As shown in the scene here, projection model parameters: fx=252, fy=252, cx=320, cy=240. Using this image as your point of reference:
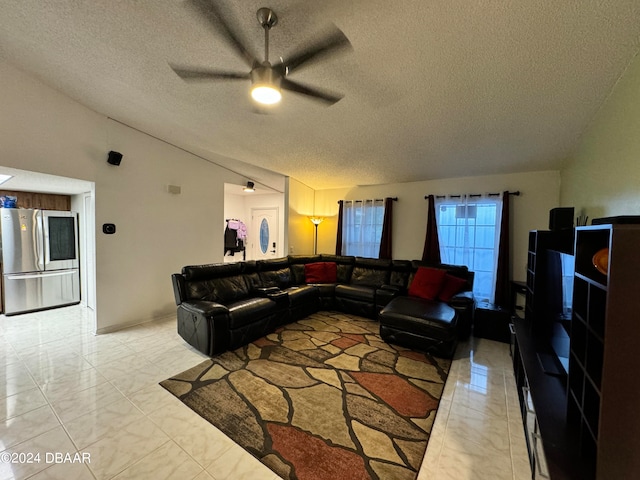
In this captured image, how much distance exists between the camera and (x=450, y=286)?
366cm

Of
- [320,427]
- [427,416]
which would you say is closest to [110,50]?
[320,427]

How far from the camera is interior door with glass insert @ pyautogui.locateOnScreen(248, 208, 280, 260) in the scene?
693cm

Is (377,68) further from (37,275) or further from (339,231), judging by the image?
(37,275)

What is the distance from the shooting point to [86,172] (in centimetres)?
323

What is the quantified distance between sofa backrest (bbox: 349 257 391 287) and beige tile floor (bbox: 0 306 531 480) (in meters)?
1.86

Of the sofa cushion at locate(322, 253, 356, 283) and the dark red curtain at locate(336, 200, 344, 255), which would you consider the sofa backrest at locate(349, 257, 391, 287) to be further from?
the dark red curtain at locate(336, 200, 344, 255)

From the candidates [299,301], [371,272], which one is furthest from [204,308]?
[371,272]

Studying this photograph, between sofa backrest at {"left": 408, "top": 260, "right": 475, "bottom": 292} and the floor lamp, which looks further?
the floor lamp

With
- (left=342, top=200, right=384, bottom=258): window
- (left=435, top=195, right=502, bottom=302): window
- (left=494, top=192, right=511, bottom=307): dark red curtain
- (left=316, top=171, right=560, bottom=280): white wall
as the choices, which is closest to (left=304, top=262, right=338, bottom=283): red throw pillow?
(left=342, top=200, right=384, bottom=258): window

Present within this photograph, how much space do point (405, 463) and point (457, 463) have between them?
32 centimetres

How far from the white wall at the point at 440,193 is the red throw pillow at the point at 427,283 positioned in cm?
85

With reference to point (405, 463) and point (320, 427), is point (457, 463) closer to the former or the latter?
point (405, 463)

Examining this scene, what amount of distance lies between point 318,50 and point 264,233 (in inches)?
234

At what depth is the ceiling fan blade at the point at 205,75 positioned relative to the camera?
1649 millimetres
